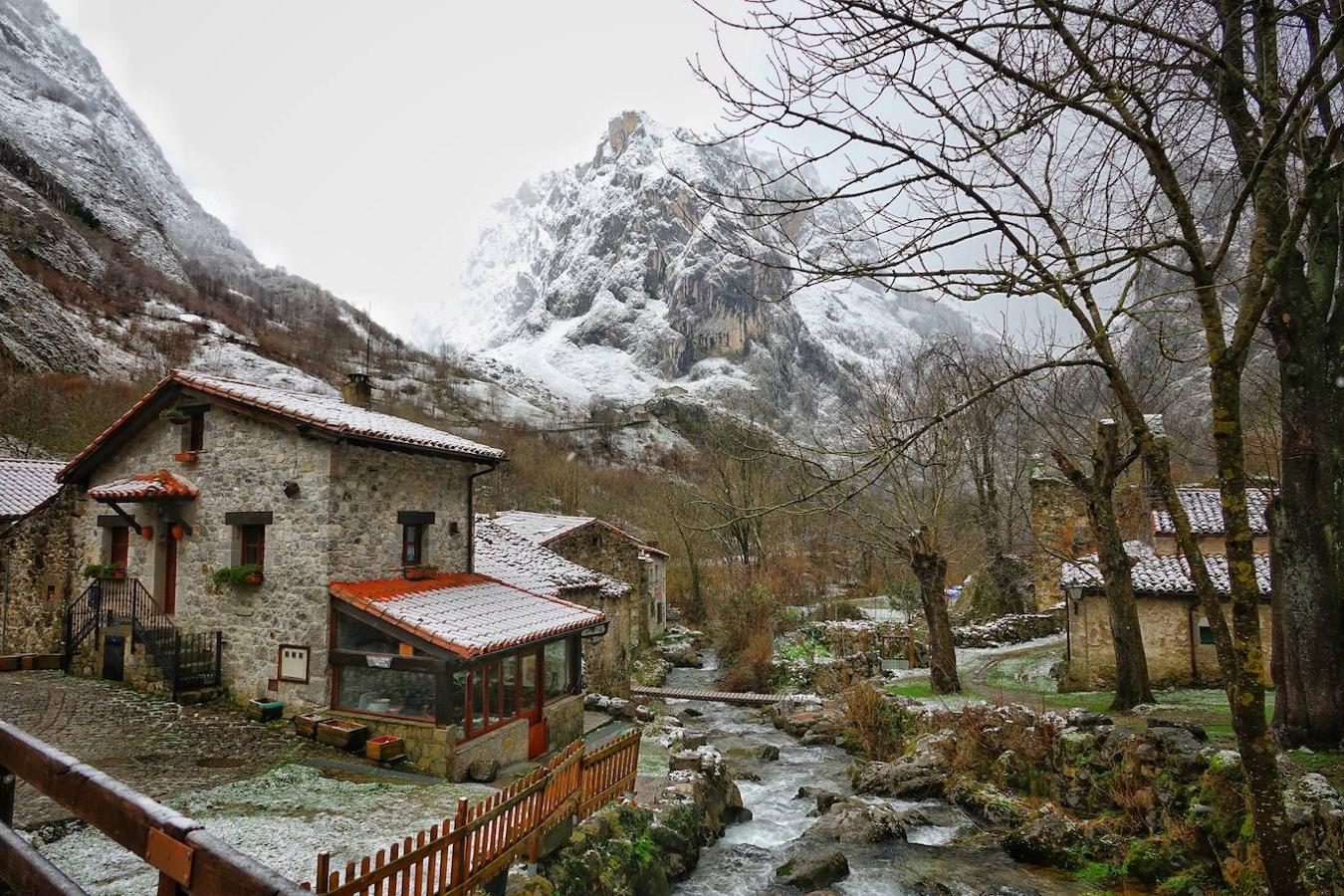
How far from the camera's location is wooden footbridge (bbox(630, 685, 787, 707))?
2103cm

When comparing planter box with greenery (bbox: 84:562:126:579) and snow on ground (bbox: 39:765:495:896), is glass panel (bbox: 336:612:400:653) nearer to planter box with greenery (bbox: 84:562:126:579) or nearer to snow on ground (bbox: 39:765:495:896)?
snow on ground (bbox: 39:765:495:896)

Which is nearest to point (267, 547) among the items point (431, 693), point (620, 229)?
point (431, 693)

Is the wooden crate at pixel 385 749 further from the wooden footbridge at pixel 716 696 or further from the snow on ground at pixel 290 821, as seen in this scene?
the wooden footbridge at pixel 716 696

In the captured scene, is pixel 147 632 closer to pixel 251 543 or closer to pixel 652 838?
pixel 251 543

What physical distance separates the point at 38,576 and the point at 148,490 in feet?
19.6

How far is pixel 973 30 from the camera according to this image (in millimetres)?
4168

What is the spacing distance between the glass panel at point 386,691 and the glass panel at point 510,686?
1.42m

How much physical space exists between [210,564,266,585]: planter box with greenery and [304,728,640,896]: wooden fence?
6.79 m

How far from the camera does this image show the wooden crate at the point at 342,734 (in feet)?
37.6

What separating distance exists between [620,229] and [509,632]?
4924 inches

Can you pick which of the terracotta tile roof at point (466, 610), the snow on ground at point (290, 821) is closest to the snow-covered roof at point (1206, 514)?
the terracotta tile roof at point (466, 610)

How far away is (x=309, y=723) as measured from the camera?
38.6ft

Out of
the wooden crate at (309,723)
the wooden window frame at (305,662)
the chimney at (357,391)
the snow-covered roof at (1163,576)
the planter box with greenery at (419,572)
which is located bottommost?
the wooden crate at (309,723)

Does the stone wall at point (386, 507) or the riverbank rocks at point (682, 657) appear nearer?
the stone wall at point (386, 507)
